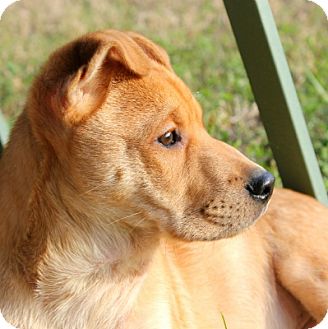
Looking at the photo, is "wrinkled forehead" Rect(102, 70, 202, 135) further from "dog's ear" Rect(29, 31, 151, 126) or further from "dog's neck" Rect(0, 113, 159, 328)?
"dog's neck" Rect(0, 113, 159, 328)

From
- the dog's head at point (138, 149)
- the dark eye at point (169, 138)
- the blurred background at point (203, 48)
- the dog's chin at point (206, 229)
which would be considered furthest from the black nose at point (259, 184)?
the blurred background at point (203, 48)

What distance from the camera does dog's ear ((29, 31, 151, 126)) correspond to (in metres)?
3.69

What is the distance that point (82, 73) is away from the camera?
12.2ft

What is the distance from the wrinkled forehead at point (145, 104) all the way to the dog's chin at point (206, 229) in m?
0.43

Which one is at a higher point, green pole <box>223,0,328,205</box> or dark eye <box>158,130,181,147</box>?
dark eye <box>158,130,181,147</box>

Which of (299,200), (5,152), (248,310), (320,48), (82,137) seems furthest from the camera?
(320,48)

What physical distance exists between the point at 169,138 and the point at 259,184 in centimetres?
42

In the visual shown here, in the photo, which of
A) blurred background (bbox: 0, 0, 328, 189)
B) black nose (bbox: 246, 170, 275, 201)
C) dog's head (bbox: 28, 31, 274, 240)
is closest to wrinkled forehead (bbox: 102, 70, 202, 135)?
dog's head (bbox: 28, 31, 274, 240)

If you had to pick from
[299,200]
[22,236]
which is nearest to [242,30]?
[299,200]

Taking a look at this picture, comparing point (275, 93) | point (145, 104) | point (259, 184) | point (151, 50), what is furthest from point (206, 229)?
point (275, 93)

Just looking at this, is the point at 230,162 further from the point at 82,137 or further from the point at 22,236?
the point at 22,236

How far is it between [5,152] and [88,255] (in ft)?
1.97

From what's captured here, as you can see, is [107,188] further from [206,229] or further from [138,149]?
[206,229]

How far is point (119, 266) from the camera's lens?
13.2 feet
